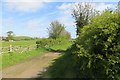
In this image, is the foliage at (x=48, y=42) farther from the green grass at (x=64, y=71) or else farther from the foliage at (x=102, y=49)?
the foliage at (x=102, y=49)

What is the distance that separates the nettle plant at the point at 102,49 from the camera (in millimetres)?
7164

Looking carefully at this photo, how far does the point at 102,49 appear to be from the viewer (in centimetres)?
737

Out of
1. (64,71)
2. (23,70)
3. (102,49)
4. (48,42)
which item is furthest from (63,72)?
(48,42)

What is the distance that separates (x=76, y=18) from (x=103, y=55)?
2958cm

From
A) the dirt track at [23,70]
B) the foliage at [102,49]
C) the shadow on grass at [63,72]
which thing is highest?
the foliage at [102,49]

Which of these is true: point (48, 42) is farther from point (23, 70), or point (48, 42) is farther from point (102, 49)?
point (102, 49)

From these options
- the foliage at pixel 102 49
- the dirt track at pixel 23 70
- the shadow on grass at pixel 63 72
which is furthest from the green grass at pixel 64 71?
the foliage at pixel 102 49

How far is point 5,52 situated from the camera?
23859mm

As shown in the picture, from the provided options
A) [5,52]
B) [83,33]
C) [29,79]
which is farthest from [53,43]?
[83,33]

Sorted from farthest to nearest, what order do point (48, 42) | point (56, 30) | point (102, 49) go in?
1. point (56, 30)
2. point (48, 42)
3. point (102, 49)

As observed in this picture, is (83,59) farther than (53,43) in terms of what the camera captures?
No

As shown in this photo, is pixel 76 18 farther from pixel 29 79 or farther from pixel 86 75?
pixel 86 75

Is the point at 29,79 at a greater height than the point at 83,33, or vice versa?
the point at 83,33

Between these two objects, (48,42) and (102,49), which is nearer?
(102,49)
